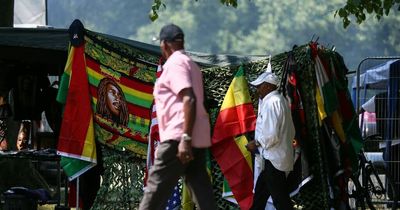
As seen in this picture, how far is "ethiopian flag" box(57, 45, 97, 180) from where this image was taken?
9.88 m

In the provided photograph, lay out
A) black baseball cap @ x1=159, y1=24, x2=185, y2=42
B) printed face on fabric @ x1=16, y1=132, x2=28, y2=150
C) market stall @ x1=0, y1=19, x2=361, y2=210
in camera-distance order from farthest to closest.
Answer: printed face on fabric @ x1=16, y1=132, x2=28, y2=150 → market stall @ x1=0, y1=19, x2=361, y2=210 → black baseball cap @ x1=159, y1=24, x2=185, y2=42

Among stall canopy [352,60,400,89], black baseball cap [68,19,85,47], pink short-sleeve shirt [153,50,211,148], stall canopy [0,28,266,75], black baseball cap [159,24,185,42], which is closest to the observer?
pink short-sleeve shirt [153,50,211,148]

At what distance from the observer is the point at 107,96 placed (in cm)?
1007

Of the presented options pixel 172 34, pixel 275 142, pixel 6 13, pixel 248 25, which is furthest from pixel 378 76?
pixel 248 25

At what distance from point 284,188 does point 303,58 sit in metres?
1.66

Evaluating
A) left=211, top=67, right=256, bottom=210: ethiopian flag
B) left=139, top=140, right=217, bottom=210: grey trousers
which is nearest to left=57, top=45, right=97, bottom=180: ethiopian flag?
left=211, top=67, right=256, bottom=210: ethiopian flag

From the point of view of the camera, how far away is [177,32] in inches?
290

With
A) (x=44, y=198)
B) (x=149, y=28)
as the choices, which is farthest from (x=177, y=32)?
(x=149, y=28)

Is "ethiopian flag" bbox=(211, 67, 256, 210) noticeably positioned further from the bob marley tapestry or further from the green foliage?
the green foliage

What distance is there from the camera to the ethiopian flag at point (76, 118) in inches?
389

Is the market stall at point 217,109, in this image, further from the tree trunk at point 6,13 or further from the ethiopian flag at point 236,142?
the tree trunk at point 6,13

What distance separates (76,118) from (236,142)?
191 cm

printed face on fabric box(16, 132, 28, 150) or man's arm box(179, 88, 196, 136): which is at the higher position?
man's arm box(179, 88, 196, 136)

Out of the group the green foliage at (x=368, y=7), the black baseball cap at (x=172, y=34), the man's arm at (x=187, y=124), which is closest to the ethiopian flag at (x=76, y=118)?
the black baseball cap at (x=172, y=34)
